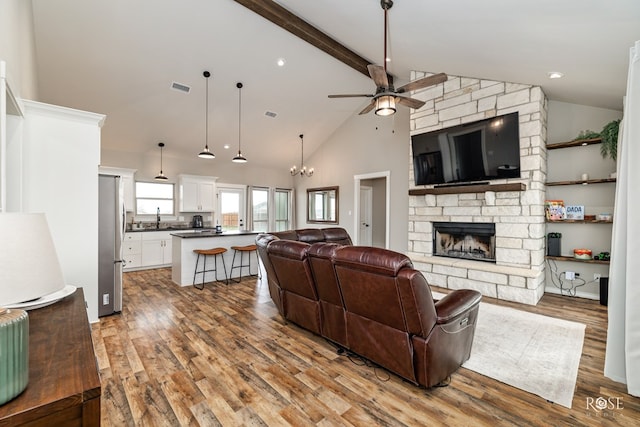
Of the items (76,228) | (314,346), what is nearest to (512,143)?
(314,346)

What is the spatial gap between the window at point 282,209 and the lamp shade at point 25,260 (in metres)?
8.29

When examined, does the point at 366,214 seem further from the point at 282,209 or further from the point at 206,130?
the point at 206,130

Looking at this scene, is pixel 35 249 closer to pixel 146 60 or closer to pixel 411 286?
pixel 411 286

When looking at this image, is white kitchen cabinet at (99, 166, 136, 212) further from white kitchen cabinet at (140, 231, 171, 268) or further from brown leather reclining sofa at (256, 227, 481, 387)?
brown leather reclining sofa at (256, 227, 481, 387)

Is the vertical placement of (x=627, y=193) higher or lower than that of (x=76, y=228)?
higher

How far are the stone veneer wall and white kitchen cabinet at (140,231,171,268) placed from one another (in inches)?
214

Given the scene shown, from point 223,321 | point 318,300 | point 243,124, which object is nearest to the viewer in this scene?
point 318,300

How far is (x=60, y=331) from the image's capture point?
1312mm

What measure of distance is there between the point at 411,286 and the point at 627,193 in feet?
4.62

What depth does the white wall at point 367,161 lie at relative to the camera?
6.63 metres

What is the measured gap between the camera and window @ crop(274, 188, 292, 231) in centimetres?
951

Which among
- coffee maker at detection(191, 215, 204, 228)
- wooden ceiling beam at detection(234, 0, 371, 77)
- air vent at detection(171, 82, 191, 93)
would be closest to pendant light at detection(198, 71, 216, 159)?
air vent at detection(171, 82, 191, 93)

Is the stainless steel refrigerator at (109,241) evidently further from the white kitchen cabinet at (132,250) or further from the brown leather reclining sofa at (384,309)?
the white kitchen cabinet at (132,250)

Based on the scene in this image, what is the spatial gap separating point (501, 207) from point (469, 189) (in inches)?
21.2
